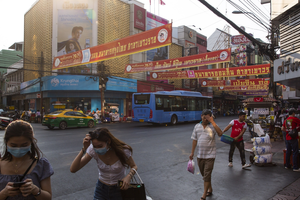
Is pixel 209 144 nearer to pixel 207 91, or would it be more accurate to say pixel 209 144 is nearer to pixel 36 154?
pixel 36 154

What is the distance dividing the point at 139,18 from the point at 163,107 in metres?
16.8

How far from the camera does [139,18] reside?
104 ft

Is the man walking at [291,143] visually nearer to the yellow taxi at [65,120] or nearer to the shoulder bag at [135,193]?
the shoulder bag at [135,193]

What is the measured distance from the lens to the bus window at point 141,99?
63.6ft

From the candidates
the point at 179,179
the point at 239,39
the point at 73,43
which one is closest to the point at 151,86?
the point at 73,43

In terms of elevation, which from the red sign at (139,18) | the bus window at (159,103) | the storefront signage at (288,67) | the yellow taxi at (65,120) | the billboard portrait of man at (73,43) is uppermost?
the red sign at (139,18)

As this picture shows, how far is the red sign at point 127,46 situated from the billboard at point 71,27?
1141 cm

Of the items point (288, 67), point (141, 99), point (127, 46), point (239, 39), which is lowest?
point (141, 99)

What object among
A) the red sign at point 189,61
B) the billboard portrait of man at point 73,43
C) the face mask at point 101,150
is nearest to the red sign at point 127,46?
the red sign at point 189,61

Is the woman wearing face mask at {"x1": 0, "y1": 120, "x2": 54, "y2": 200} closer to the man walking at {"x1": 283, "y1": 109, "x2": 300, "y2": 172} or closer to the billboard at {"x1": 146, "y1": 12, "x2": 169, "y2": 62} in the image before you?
the man walking at {"x1": 283, "y1": 109, "x2": 300, "y2": 172}

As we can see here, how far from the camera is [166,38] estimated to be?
10.0 m

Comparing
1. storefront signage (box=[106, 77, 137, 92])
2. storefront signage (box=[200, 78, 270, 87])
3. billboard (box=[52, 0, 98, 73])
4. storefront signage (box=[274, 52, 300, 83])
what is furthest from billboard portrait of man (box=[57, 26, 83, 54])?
storefront signage (box=[274, 52, 300, 83])

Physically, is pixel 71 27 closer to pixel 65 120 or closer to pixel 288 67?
pixel 65 120

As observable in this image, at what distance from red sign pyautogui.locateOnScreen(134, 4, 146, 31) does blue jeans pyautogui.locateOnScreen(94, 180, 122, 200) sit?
99.7ft
